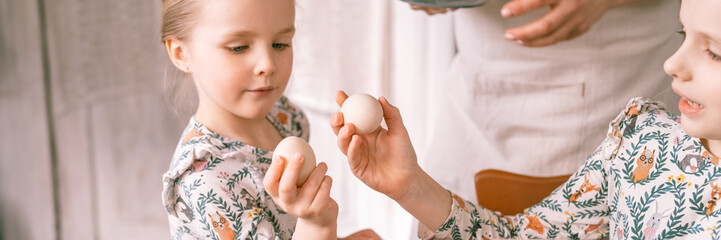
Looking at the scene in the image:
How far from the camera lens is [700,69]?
0.69 m

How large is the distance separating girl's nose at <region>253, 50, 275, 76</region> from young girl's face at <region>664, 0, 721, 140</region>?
45cm

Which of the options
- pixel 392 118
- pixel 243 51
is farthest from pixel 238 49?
pixel 392 118

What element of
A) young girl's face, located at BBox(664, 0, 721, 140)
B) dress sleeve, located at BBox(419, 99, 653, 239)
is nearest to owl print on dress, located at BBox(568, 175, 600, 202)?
dress sleeve, located at BBox(419, 99, 653, 239)

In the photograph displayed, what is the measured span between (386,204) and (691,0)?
1.67 meters

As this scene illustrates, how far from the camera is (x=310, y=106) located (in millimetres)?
2312

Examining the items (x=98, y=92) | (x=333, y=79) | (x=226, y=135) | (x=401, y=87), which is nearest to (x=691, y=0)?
(x=226, y=135)

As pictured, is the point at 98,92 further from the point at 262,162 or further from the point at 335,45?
the point at 262,162

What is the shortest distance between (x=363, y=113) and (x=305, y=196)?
0.12 meters

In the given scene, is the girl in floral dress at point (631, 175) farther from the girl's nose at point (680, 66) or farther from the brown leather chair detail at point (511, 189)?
the brown leather chair detail at point (511, 189)

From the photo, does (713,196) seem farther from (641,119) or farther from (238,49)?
(238,49)

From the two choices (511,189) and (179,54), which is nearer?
(179,54)

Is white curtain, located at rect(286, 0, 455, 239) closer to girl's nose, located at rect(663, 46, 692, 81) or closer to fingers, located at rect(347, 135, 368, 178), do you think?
fingers, located at rect(347, 135, 368, 178)

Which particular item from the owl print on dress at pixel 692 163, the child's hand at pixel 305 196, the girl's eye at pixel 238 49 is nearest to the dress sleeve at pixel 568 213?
the owl print on dress at pixel 692 163

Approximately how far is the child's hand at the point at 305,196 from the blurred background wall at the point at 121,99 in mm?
977
